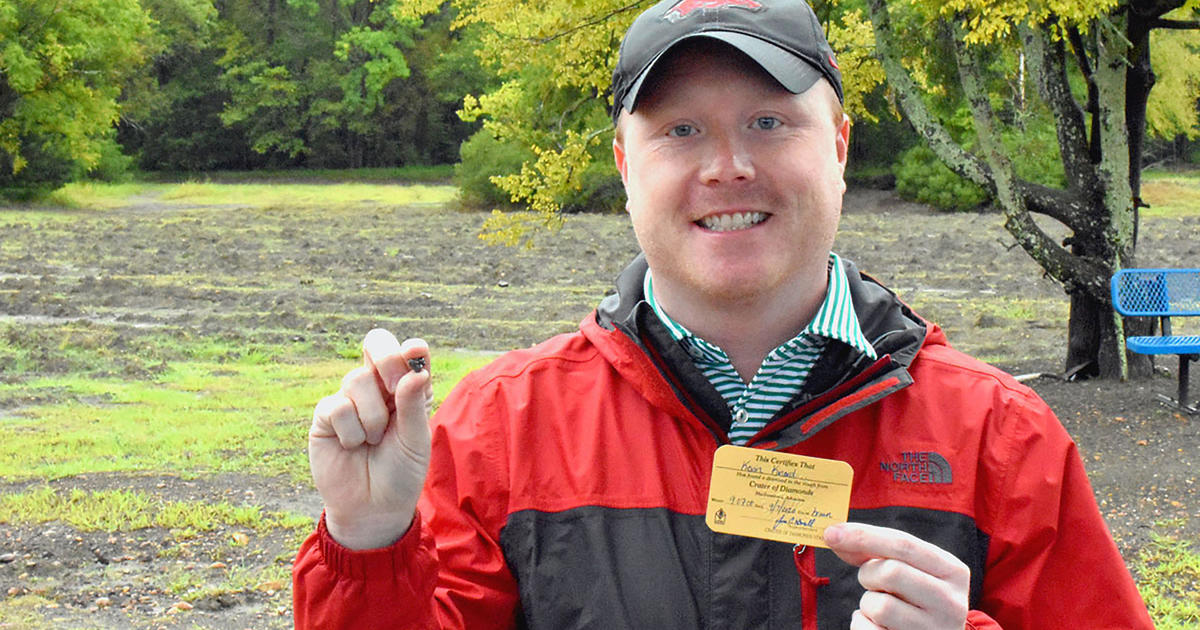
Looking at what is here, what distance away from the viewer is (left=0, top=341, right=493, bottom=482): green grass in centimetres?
843

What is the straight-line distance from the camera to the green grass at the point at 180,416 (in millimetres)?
8430

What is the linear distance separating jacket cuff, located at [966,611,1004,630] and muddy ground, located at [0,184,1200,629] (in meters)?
4.27

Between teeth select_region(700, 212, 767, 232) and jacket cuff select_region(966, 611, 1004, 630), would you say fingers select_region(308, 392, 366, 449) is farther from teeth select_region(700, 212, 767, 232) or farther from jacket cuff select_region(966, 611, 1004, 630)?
jacket cuff select_region(966, 611, 1004, 630)

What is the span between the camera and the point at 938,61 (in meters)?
11.5

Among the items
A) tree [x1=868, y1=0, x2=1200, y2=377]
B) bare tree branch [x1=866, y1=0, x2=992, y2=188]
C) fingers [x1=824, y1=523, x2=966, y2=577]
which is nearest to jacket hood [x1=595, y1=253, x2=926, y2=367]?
fingers [x1=824, y1=523, x2=966, y2=577]

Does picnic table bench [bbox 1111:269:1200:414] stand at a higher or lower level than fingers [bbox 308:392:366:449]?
lower

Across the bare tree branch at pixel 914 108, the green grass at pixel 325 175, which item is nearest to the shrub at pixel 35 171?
the green grass at pixel 325 175

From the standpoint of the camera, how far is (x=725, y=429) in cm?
203

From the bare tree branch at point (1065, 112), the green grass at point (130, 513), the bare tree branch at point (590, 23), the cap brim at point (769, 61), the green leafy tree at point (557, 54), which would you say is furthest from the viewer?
the bare tree branch at point (1065, 112)

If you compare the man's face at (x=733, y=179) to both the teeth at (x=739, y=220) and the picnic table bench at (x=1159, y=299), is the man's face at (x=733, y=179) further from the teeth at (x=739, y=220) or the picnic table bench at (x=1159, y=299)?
the picnic table bench at (x=1159, y=299)

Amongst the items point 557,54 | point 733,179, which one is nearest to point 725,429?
point 733,179

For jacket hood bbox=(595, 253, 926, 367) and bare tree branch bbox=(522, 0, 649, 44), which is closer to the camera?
jacket hood bbox=(595, 253, 926, 367)

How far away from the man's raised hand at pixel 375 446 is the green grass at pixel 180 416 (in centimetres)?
649

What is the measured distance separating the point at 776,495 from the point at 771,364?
335mm
